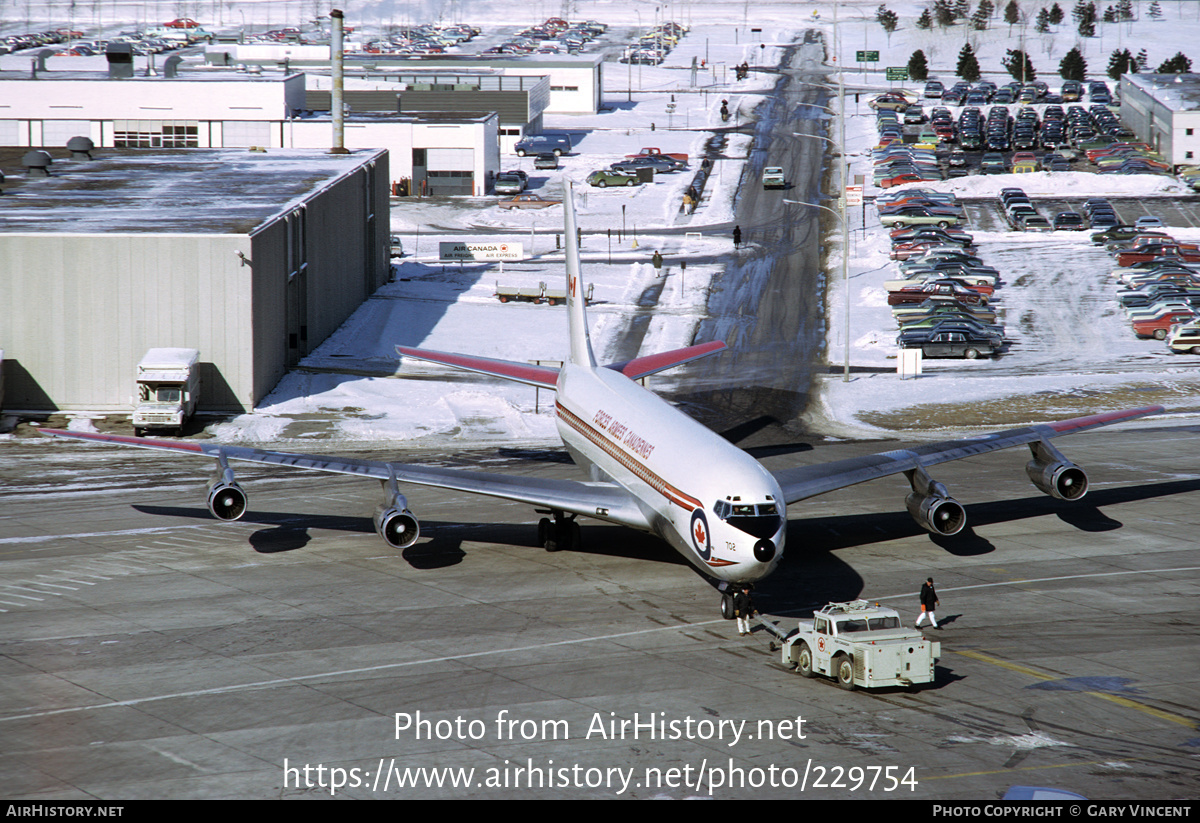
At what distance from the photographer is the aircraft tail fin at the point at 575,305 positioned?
48375mm

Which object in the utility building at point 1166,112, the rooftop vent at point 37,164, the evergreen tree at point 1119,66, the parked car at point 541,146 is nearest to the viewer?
the rooftop vent at point 37,164

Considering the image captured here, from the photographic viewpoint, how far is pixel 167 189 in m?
77.1

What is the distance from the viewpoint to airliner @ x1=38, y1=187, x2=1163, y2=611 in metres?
33.0

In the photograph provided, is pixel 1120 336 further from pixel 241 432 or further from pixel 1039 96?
pixel 1039 96

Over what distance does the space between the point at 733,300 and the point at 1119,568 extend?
168 feet

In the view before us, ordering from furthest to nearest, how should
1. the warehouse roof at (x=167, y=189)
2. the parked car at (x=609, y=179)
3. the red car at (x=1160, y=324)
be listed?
the parked car at (x=609, y=179), the red car at (x=1160, y=324), the warehouse roof at (x=167, y=189)

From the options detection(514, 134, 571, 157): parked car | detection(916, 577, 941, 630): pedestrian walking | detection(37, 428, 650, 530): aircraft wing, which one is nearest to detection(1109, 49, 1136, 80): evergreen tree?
Result: detection(514, 134, 571, 157): parked car

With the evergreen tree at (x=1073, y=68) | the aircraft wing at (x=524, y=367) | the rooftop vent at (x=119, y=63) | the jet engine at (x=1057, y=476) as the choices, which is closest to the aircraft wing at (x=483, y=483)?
the aircraft wing at (x=524, y=367)

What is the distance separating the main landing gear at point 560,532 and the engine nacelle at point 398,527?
5.67 m

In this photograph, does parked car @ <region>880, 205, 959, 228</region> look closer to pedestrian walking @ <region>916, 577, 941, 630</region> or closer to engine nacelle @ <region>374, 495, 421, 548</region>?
pedestrian walking @ <region>916, 577, 941, 630</region>

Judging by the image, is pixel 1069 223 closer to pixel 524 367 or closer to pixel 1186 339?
pixel 1186 339

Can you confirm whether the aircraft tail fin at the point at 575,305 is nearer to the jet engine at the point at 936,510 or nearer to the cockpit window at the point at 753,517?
the jet engine at the point at 936,510

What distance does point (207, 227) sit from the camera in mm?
62781

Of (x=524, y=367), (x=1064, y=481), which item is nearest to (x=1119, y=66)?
(x=524, y=367)
